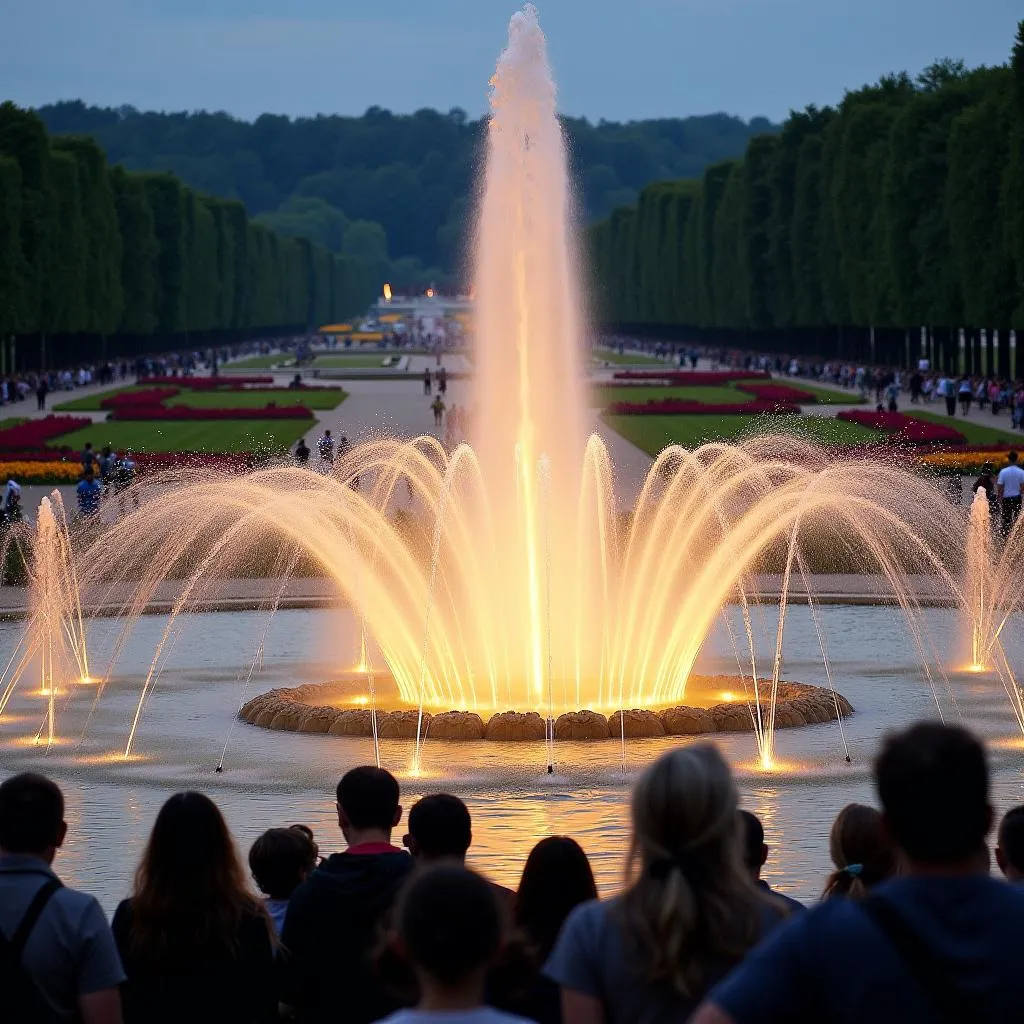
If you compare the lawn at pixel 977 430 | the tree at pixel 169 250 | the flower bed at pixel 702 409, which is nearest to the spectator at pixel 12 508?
the lawn at pixel 977 430

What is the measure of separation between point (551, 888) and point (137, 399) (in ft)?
187

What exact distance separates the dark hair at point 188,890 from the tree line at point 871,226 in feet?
152

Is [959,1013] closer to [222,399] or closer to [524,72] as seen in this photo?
[524,72]

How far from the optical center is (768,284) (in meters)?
89.2

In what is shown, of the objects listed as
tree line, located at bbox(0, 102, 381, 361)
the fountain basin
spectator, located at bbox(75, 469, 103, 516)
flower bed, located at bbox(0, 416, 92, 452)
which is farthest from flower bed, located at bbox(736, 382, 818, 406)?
the fountain basin

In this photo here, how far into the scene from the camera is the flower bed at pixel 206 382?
74.1 m

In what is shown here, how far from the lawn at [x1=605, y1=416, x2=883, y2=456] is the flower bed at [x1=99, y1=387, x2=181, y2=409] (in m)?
12.9

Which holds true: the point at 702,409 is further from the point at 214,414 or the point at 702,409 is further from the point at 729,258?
the point at 729,258

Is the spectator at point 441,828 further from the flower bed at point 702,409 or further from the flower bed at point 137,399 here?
the flower bed at point 137,399

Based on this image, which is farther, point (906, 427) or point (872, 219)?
point (872, 219)

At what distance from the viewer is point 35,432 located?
43844 mm

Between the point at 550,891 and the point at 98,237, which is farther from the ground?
the point at 98,237

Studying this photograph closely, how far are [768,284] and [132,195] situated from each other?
25.3 meters

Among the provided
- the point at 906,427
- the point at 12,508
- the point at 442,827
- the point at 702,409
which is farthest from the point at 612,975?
the point at 702,409
